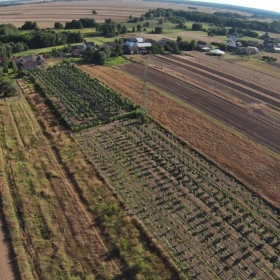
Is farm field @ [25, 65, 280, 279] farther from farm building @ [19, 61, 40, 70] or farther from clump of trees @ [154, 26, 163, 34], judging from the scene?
clump of trees @ [154, 26, 163, 34]

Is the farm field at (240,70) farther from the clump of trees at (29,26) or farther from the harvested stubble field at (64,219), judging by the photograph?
the clump of trees at (29,26)

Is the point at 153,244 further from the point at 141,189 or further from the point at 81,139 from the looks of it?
the point at 81,139

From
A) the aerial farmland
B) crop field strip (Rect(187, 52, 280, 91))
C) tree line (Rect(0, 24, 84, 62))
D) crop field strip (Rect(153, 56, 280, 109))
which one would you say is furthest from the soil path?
tree line (Rect(0, 24, 84, 62))

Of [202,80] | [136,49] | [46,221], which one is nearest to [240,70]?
[202,80]

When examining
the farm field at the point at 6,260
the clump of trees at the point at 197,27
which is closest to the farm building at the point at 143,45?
the clump of trees at the point at 197,27

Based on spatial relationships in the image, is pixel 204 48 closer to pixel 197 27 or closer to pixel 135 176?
pixel 197 27
